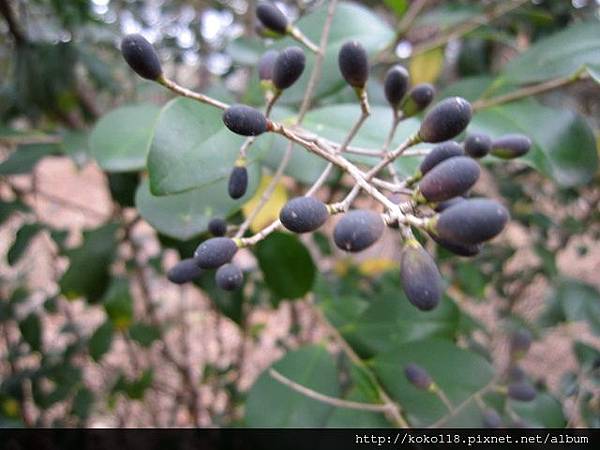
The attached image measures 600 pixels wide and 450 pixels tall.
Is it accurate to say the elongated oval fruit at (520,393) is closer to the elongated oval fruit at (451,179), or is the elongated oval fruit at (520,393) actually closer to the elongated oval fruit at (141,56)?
the elongated oval fruit at (451,179)

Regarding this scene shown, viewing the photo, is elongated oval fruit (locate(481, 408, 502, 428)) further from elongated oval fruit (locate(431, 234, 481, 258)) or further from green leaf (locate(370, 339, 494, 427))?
elongated oval fruit (locate(431, 234, 481, 258))

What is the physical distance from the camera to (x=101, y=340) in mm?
1368

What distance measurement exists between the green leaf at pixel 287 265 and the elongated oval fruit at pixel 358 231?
0.46m

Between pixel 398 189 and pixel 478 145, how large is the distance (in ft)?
0.33

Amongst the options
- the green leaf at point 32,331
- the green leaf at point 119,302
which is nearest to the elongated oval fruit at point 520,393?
the green leaf at point 119,302

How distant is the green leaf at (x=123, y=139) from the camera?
2.27ft

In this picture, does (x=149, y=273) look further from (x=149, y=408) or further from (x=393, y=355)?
(x=393, y=355)

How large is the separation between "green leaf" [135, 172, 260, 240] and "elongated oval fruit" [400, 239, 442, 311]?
0.88 ft

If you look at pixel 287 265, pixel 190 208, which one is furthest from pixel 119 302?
pixel 190 208

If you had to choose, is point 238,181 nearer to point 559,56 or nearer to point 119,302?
point 559,56

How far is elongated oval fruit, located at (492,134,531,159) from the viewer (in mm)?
540

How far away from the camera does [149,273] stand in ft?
6.28

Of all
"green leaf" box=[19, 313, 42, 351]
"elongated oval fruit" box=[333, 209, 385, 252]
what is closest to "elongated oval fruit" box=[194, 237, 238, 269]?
"elongated oval fruit" box=[333, 209, 385, 252]

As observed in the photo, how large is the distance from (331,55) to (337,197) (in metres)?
0.73
